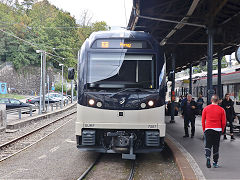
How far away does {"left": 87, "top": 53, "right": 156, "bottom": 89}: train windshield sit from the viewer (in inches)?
311

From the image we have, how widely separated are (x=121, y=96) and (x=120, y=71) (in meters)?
0.66

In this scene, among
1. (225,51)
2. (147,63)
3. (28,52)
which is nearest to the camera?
(147,63)

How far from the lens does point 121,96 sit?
25.4 ft

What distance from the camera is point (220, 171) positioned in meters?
6.73

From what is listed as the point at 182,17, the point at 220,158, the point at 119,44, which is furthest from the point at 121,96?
the point at 182,17

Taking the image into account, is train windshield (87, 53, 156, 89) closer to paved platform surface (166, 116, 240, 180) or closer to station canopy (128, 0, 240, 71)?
station canopy (128, 0, 240, 71)

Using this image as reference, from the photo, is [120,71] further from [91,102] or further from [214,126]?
[214,126]

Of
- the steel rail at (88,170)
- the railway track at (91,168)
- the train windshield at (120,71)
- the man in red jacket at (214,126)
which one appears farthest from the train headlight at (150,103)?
the steel rail at (88,170)

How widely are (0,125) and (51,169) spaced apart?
8118mm

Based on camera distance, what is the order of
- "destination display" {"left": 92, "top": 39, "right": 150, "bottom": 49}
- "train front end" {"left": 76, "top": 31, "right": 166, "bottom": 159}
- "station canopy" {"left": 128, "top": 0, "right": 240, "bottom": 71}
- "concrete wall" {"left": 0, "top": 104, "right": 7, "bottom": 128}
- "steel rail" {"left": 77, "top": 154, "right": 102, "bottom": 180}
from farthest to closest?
"concrete wall" {"left": 0, "top": 104, "right": 7, "bottom": 128}, "station canopy" {"left": 128, "top": 0, "right": 240, "bottom": 71}, "destination display" {"left": 92, "top": 39, "right": 150, "bottom": 49}, "train front end" {"left": 76, "top": 31, "right": 166, "bottom": 159}, "steel rail" {"left": 77, "top": 154, "right": 102, "bottom": 180}

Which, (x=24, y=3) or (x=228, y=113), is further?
(x=24, y=3)

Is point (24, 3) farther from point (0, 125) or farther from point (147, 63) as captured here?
point (147, 63)

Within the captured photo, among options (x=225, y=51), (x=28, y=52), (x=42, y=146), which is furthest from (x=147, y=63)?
(x=28, y=52)

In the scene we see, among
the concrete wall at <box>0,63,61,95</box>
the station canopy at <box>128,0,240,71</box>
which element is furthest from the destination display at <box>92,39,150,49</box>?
the concrete wall at <box>0,63,61,95</box>
